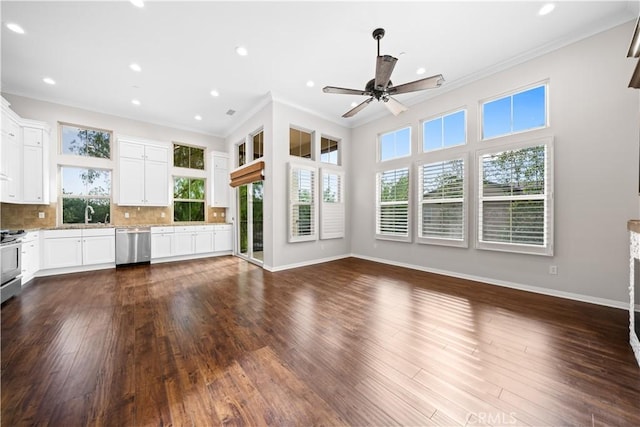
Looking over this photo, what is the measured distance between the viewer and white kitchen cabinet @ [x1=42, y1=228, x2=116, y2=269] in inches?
177

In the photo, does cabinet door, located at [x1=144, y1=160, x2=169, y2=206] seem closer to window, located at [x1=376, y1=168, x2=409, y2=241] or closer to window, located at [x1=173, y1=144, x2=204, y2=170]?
window, located at [x1=173, y1=144, x2=204, y2=170]

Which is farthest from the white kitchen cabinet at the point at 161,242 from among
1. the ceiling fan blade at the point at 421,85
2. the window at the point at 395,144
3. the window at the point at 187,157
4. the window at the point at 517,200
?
the window at the point at 517,200

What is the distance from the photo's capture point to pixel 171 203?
644cm

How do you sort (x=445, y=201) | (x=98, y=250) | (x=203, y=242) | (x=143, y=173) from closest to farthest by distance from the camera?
1. (x=445, y=201)
2. (x=98, y=250)
3. (x=143, y=173)
4. (x=203, y=242)

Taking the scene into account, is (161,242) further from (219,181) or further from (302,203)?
(302,203)

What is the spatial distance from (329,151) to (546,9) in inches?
167

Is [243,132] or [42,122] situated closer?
[42,122]

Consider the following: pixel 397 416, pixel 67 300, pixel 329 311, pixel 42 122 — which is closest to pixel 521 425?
pixel 397 416

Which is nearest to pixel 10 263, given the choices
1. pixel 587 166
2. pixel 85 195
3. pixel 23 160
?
pixel 23 160

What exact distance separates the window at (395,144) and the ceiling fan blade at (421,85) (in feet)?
7.73

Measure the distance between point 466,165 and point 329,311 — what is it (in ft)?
11.6

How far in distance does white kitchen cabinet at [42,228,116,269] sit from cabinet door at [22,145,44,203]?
749mm

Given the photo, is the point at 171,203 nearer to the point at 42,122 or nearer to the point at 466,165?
the point at 42,122

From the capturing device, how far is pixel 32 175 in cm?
450
